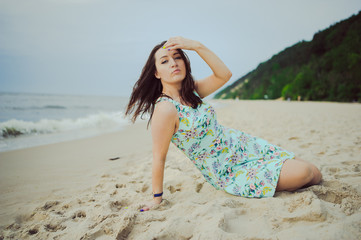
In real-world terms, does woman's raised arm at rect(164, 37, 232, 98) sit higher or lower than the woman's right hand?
higher

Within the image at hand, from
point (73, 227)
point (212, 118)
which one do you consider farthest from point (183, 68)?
point (73, 227)

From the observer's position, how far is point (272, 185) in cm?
192

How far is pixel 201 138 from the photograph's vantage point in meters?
2.00

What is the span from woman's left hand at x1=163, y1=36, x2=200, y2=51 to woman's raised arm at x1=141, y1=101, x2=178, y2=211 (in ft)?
1.79

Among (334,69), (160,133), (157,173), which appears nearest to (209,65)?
(160,133)

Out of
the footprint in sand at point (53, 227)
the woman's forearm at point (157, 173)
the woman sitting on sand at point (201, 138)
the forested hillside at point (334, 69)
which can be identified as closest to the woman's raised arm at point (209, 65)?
the woman sitting on sand at point (201, 138)

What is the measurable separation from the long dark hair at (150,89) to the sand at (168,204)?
0.96 metres

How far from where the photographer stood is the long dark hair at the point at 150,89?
2.13m

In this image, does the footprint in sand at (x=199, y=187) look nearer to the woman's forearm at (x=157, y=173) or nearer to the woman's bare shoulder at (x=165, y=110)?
the woman's forearm at (x=157, y=173)

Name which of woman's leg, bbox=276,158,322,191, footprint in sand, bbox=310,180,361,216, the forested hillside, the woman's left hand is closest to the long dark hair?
the woman's left hand

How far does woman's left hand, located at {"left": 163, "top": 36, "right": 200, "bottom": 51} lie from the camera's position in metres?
1.98

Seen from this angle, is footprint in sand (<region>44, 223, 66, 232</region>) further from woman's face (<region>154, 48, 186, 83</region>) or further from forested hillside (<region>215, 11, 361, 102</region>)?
forested hillside (<region>215, 11, 361, 102</region>)

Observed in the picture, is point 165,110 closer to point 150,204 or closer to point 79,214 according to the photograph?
point 150,204

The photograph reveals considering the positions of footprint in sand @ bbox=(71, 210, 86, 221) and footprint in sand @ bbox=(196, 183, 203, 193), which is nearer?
footprint in sand @ bbox=(71, 210, 86, 221)
